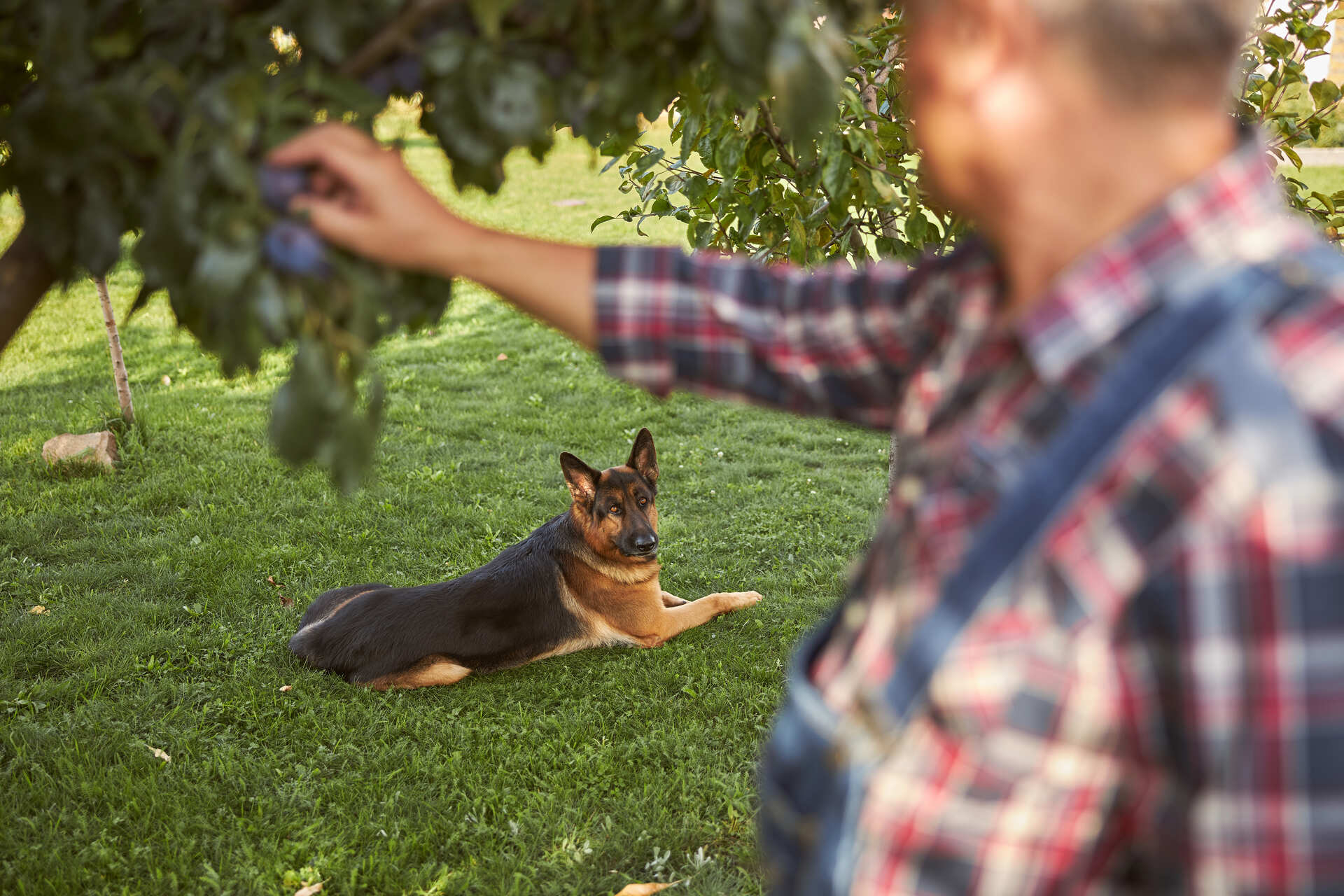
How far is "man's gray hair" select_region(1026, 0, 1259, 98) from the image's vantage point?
993 millimetres

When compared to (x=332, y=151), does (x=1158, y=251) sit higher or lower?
lower

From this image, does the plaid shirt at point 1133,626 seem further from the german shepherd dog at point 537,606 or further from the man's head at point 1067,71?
the german shepherd dog at point 537,606

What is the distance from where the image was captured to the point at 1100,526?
94 cm

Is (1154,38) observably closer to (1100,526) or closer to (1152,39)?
(1152,39)

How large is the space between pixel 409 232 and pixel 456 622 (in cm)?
376

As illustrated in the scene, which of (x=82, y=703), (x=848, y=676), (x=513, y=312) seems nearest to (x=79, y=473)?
(x=82, y=703)

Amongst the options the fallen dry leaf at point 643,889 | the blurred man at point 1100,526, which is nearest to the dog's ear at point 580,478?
the fallen dry leaf at point 643,889

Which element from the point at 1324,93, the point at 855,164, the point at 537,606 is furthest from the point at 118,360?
the point at 1324,93

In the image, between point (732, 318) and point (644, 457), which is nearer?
point (732, 318)

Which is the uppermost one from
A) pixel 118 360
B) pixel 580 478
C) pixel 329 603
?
pixel 118 360

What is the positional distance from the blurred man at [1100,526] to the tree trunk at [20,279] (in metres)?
0.48

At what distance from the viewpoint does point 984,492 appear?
1.10 metres

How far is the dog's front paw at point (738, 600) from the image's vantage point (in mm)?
5496

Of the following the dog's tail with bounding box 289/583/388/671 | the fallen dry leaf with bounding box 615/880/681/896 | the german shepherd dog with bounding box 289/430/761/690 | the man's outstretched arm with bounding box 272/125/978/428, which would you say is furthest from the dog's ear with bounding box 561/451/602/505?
the man's outstretched arm with bounding box 272/125/978/428
